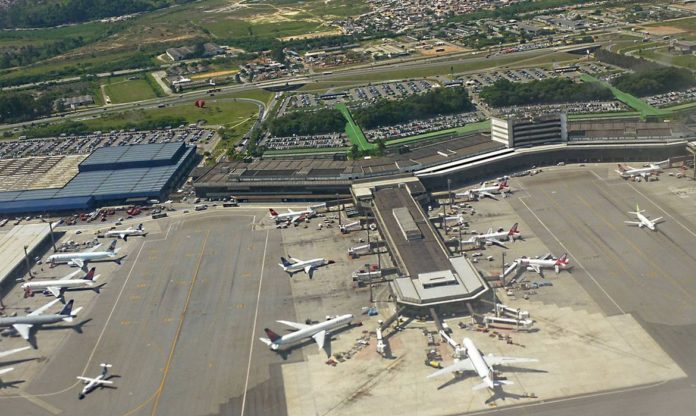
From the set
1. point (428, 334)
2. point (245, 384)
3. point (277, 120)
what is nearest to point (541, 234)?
point (428, 334)

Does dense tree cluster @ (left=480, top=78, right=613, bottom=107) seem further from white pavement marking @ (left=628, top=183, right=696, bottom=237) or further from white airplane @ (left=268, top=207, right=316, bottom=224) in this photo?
white airplane @ (left=268, top=207, right=316, bottom=224)

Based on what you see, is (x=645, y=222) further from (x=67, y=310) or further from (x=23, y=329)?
(x=23, y=329)

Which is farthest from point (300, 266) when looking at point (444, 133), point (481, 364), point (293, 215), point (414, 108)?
point (414, 108)

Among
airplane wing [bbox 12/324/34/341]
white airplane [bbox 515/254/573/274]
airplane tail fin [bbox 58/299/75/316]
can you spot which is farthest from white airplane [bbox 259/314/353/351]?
airplane wing [bbox 12/324/34/341]

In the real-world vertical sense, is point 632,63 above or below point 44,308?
above

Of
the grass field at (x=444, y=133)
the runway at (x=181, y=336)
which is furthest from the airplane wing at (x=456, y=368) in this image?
the grass field at (x=444, y=133)

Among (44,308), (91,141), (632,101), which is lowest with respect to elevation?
(91,141)

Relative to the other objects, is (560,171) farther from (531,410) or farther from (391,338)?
(531,410)
